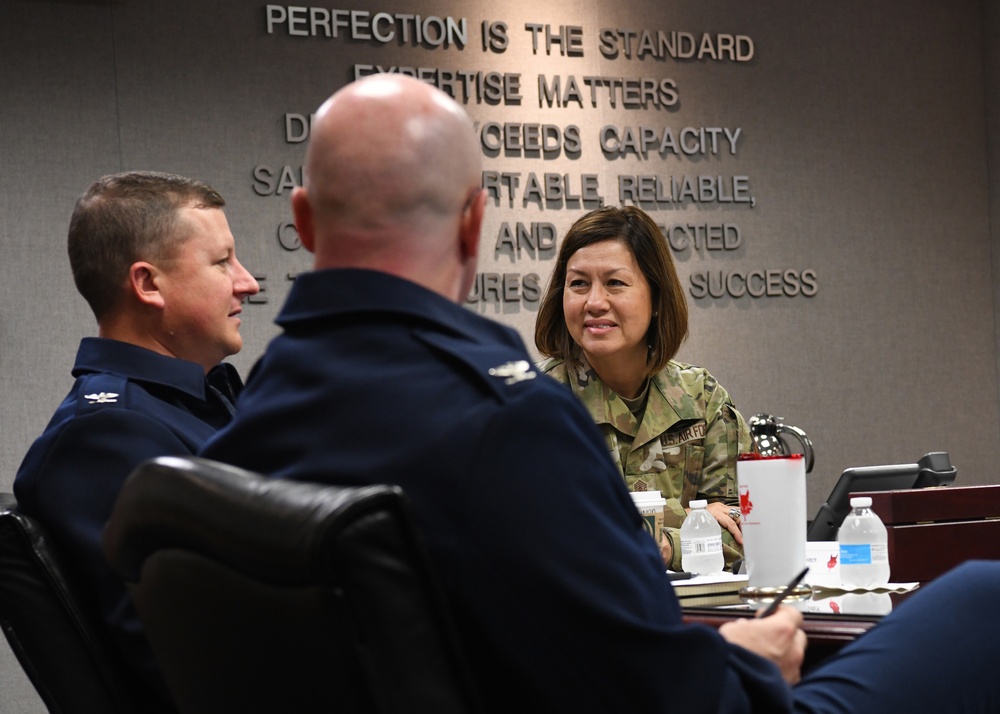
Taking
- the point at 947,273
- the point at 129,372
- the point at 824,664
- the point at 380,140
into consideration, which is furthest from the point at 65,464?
the point at 947,273

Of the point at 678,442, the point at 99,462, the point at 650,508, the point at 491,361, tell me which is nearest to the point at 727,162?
the point at 678,442

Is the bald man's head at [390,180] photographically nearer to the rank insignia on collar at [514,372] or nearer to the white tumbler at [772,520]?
the rank insignia on collar at [514,372]

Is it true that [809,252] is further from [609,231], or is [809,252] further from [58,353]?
[58,353]

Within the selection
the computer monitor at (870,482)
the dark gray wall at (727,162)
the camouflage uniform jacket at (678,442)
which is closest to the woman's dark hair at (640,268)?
the camouflage uniform jacket at (678,442)

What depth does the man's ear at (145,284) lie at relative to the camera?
89.2 inches

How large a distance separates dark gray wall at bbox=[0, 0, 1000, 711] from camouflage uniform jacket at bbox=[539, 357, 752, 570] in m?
2.21

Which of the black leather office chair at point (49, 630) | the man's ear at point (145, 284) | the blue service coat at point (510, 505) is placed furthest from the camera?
the man's ear at point (145, 284)

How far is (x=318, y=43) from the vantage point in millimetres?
4949

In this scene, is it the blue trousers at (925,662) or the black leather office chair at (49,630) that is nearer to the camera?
the blue trousers at (925,662)

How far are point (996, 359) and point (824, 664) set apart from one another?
522 cm

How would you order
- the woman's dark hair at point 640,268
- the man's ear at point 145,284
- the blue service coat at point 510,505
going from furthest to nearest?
the woman's dark hair at point 640,268 < the man's ear at point 145,284 < the blue service coat at point 510,505

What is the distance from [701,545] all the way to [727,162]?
3.82 meters

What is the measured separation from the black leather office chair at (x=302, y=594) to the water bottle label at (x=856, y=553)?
1.02 meters

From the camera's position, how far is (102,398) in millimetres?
1856
